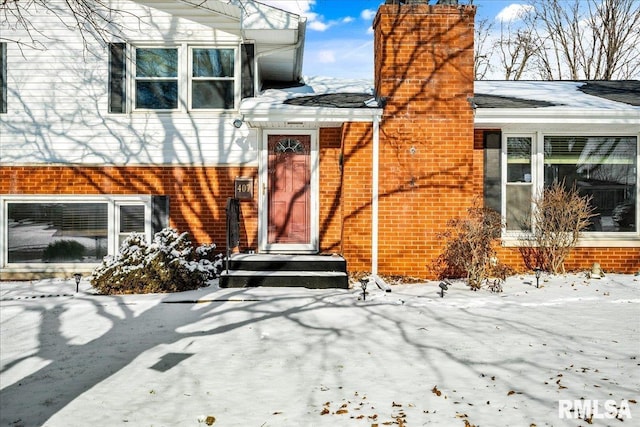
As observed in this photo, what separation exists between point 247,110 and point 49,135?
165 inches

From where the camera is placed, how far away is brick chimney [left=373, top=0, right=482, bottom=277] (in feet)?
25.7

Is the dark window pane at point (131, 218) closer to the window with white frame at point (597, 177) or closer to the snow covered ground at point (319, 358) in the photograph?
the snow covered ground at point (319, 358)

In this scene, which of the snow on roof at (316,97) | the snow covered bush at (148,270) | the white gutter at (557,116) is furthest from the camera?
the snow on roof at (316,97)

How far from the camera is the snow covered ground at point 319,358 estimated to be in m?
3.29

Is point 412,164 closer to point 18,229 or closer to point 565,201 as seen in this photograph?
point 565,201

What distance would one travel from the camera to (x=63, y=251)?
8.59 metres

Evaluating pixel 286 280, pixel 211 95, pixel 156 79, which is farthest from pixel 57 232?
pixel 286 280

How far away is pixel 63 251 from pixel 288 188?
15.3 feet

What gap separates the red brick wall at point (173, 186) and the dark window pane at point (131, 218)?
12.9 inches

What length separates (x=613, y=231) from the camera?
849cm

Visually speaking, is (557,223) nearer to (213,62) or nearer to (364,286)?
(364,286)

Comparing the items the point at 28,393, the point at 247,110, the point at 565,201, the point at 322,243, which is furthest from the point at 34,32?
the point at 565,201

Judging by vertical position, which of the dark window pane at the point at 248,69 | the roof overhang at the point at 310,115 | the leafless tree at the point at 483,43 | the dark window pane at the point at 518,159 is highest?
the leafless tree at the point at 483,43

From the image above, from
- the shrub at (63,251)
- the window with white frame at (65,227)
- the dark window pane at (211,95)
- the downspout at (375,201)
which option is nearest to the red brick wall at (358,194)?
the downspout at (375,201)
